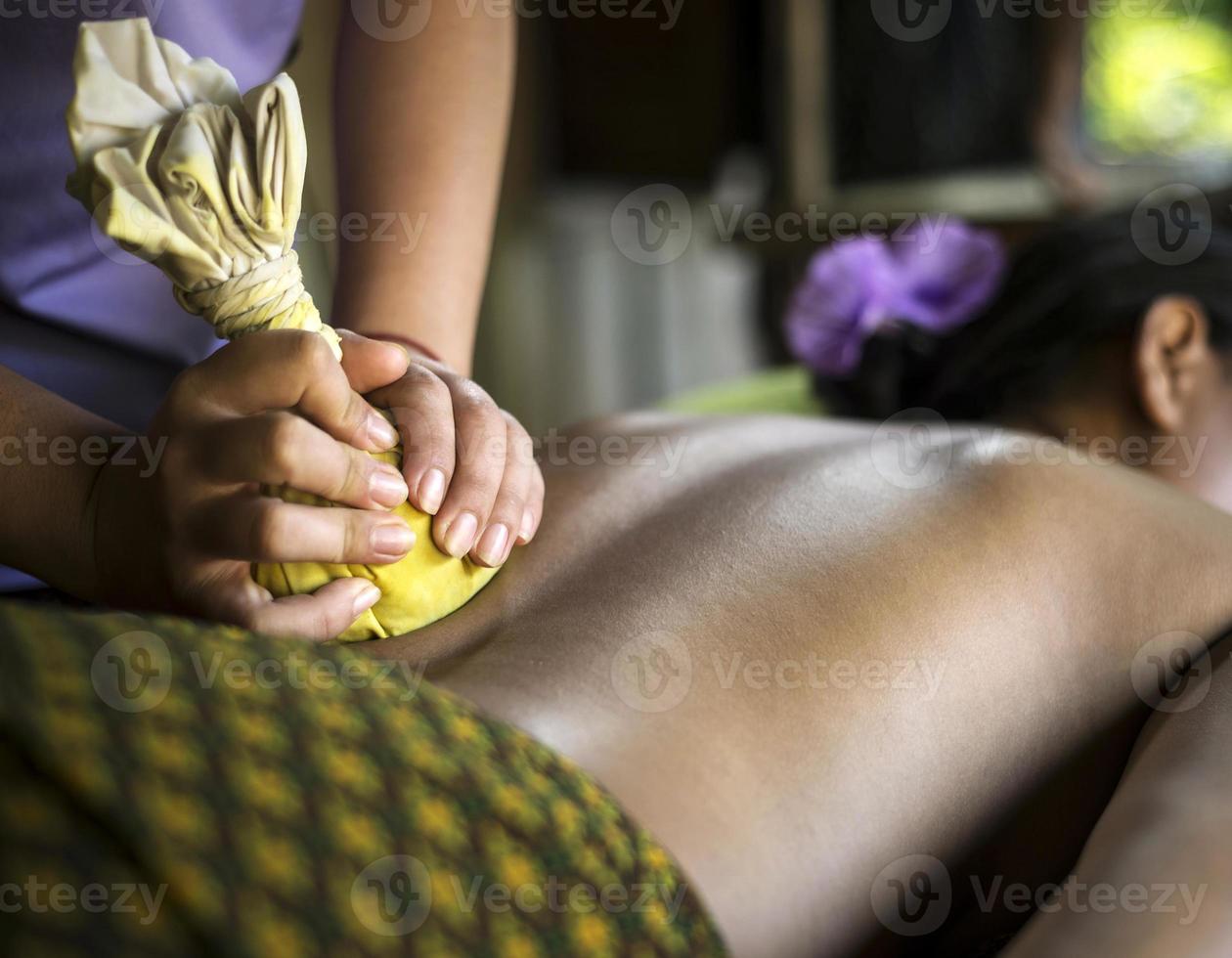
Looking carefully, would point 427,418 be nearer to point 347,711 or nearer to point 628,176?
point 347,711

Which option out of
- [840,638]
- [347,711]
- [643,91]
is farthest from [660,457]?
[643,91]

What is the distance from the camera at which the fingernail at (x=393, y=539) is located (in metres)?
0.68

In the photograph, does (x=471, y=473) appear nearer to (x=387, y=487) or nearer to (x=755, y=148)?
(x=387, y=487)

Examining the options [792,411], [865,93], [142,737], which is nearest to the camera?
[142,737]

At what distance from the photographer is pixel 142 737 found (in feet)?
1.61

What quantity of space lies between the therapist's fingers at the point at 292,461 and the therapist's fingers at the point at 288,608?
2.1 inches

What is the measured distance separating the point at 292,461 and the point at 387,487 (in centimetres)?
7

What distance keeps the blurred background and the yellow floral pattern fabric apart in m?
1.41

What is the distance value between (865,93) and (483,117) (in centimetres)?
241

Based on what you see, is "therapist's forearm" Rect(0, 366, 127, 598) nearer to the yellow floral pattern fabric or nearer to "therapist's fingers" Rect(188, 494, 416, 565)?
"therapist's fingers" Rect(188, 494, 416, 565)

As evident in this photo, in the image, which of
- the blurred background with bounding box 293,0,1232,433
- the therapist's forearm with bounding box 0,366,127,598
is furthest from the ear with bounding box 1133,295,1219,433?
the therapist's forearm with bounding box 0,366,127,598

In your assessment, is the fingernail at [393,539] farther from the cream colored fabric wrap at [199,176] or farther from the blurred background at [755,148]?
the blurred background at [755,148]

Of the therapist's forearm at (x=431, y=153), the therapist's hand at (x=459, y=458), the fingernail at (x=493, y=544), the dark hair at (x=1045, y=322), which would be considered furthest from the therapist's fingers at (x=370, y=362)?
the dark hair at (x=1045, y=322)

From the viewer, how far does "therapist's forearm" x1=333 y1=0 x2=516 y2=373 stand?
0.99m
